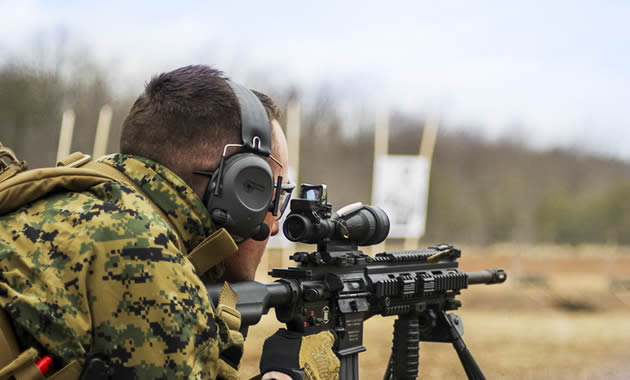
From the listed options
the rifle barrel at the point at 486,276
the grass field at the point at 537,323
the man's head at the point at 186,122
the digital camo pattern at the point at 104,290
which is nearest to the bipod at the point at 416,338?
the rifle barrel at the point at 486,276

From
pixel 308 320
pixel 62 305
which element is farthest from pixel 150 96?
pixel 308 320

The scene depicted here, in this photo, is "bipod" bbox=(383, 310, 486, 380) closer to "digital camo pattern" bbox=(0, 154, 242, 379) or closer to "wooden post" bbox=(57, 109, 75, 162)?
"digital camo pattern" bbox=(0, 154, 242, 379)

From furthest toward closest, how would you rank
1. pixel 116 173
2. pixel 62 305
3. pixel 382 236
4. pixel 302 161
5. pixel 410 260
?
1. pixel 302 161
2. pixel 410 260
3. pixel 382 236
4. pixel 116 173
5. pixel 62 305

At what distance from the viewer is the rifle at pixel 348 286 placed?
2684mm

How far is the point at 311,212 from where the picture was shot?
2.77 meters

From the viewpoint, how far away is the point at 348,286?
9.66 feet

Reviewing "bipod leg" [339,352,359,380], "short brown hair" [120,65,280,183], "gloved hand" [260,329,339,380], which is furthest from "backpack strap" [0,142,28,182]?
"bipod leg" [339,352,359,380]

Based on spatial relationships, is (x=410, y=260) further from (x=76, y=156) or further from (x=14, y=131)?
(x=14, y=131)

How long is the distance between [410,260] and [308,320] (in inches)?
32.3

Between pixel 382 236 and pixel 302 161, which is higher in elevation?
pixel 382 236

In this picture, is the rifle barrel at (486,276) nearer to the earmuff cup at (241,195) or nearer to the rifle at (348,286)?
the rifle at (348,286)

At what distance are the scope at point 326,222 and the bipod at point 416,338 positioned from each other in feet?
2.19

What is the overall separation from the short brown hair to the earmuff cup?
0.21 feet

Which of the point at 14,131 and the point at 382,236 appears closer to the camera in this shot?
the point at 382,236
